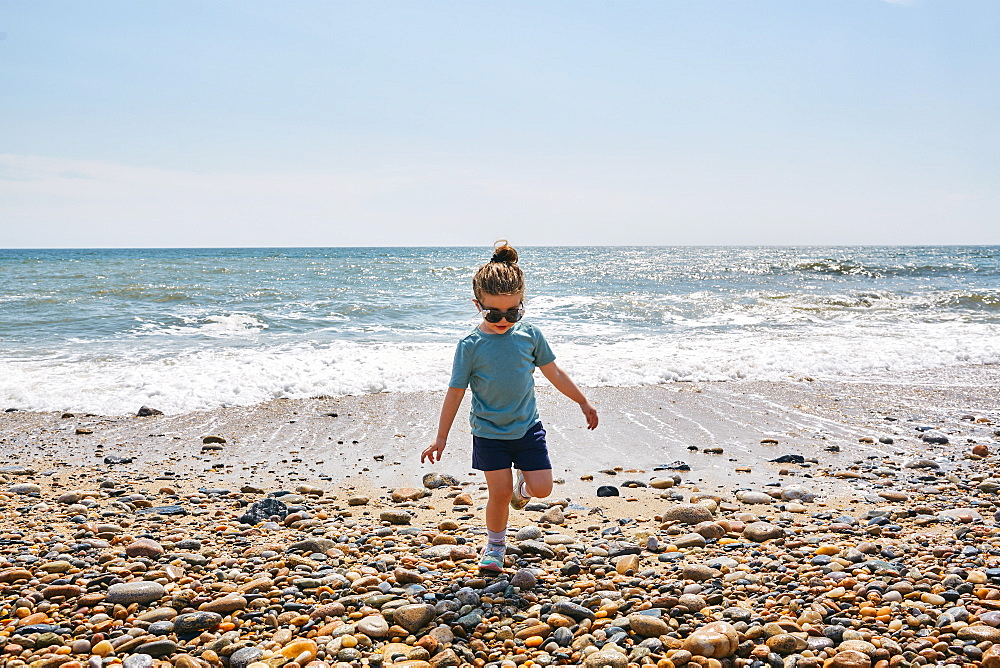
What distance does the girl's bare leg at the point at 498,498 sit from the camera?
3.69 m

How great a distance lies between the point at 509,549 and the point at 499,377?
3.27 feet

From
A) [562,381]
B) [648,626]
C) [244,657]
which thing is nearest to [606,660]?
[648,626]

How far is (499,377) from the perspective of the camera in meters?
3.64

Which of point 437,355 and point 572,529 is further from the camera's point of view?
point 437,355

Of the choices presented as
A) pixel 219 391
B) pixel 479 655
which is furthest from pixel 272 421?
pixel 479 655

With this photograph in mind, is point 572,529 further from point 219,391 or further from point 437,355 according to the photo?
point 437,355

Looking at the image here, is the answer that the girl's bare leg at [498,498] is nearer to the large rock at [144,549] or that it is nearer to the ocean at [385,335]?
the large rock at [144,549]

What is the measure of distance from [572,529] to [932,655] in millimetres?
2141

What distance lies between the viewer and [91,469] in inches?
230

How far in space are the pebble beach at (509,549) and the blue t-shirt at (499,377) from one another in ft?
2.43

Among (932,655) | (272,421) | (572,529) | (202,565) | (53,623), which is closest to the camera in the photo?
(932,655)

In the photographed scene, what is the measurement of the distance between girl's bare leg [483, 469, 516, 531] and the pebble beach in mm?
233

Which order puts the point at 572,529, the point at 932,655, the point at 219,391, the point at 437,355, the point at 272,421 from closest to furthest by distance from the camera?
1. the point at 932,655
2. the point at 572,529
3. the point at 272,421
4. the point at 219,391
5. the point at 437,355

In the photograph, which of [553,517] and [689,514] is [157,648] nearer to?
[553,517]
